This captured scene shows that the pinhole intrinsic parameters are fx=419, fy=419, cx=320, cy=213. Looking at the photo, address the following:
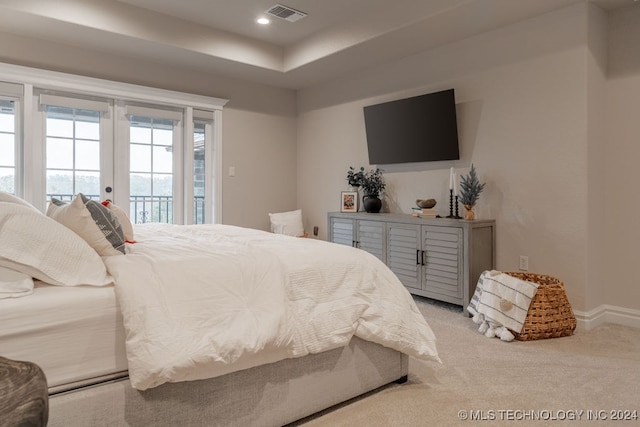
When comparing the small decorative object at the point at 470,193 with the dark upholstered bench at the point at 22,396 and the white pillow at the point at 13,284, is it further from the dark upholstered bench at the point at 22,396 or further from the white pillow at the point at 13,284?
the dark upholstered bench at the point at 22,396

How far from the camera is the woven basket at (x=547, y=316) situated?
9.38 ft

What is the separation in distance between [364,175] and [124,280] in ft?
12.0

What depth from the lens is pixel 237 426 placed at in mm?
1629

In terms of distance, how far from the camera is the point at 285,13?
3996 mm

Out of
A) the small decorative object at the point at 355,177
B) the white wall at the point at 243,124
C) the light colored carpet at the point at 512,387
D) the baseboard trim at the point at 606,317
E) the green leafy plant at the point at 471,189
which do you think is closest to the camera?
the light colored carpet at the point at 512,387

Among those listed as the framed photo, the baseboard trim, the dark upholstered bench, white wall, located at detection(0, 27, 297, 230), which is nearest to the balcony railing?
white wall, located at detection(0, 27, 297, 230)

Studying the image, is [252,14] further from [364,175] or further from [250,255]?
[250,255]

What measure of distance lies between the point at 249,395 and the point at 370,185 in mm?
3325

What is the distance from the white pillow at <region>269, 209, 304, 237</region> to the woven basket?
3.17 meters

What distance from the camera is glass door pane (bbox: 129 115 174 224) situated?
15.2ft

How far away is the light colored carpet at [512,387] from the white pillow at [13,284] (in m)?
1.21

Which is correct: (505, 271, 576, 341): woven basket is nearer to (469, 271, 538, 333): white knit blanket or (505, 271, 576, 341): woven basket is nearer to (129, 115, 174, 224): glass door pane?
(469, 271, 538, 333): white knit blanket

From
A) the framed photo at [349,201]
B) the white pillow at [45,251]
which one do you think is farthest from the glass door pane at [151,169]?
the white pillow at [45,251]

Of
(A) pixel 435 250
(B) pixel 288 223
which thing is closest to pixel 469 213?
(A) pixel 435 250
